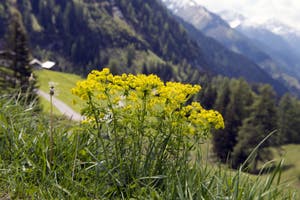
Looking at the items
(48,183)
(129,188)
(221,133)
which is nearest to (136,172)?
(129,188)

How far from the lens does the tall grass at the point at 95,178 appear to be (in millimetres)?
3961

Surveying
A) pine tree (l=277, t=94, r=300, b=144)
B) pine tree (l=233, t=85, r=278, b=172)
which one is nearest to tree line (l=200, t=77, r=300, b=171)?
pine tree (l=233, t=85, r=278, b=172)

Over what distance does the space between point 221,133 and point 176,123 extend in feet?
221

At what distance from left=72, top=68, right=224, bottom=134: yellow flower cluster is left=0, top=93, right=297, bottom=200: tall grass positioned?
0.42 m

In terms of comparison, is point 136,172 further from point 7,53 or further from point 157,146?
point 7,53

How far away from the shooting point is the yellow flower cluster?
13.9 ft

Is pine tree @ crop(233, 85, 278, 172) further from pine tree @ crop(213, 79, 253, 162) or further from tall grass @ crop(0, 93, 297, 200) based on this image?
tall grass @ crop(0, 93, 297, 200)

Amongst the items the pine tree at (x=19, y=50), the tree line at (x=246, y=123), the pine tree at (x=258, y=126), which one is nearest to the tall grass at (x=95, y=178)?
the pine tree at (x=19, y=50)

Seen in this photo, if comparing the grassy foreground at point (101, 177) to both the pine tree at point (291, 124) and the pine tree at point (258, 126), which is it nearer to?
the pine tree at point (258, 126)

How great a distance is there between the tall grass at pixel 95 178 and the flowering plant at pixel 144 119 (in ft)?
0.16

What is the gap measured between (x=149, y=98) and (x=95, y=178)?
1196 mm

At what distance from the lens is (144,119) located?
427 cm

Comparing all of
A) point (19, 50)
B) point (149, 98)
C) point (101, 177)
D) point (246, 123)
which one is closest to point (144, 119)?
point (149, 98)

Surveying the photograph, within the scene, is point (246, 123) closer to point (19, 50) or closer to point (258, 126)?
point (258, 126)
